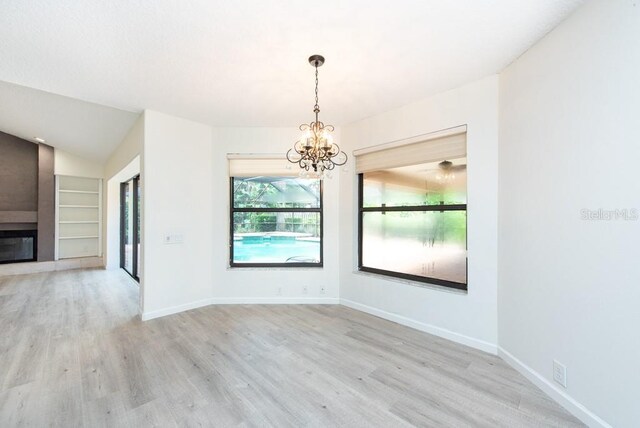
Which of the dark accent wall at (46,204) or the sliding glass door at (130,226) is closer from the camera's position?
the sliding glass door at (130,226)

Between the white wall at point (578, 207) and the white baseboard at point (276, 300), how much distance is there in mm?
2193

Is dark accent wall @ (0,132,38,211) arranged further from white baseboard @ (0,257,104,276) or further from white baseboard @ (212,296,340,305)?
white baseboard @ (212,296,340,305)

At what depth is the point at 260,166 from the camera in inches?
155

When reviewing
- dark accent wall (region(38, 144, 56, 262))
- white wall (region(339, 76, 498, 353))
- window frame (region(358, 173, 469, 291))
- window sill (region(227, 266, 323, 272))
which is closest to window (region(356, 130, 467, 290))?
window frame (region(358, 173, 469, 291))

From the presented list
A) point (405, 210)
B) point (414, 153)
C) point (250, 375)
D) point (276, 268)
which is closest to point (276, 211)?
point (276, 268)

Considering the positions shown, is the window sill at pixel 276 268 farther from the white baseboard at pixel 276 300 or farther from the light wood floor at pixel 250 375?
the light wood floor at pixel 250 375

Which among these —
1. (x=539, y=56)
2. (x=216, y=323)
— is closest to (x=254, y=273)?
(x=216, y=323)

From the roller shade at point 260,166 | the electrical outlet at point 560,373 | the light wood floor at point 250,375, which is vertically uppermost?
the roller shade at point 260,166

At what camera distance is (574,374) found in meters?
1.80

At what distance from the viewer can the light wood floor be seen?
176cm

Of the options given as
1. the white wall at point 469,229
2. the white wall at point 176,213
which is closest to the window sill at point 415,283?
the white wall at point 469,229

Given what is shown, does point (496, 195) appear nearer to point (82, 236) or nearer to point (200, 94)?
point (200, 94)

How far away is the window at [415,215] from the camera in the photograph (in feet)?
9.58

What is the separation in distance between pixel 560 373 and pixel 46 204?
9.44 m
